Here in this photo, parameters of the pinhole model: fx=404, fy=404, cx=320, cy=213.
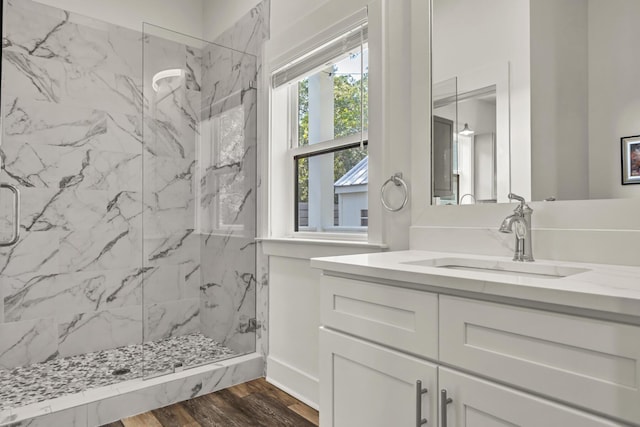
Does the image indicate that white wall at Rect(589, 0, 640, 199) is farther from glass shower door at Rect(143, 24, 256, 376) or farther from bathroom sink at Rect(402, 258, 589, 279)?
glass shower door at Rect(143, 24, 256, 376)

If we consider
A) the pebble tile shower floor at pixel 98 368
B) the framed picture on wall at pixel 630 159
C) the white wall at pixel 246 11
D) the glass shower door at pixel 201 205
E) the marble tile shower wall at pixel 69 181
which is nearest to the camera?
the framed picture on wall at pixel 630 159

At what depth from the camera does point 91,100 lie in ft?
9.07

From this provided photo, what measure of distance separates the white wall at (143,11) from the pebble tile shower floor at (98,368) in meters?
2.25

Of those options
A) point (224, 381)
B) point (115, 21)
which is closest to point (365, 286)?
point (224, 381)

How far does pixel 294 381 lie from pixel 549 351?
1668mm

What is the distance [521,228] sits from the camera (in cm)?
125

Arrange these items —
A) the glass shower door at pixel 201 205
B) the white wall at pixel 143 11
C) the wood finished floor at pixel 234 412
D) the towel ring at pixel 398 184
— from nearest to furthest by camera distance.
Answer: the towel ring at pixel 398 184 < the wood finished floor at pixel 234 412 < the glass shower door at pixel 201 205 < the white wall at pixel 143 11

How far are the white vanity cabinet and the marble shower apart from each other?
144cm

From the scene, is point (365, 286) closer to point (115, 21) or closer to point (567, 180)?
point (567, 180)

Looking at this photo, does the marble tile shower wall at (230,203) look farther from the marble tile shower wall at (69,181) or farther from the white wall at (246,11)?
the marble tile shower wall at (69,181)

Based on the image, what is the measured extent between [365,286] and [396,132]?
2.72 ft

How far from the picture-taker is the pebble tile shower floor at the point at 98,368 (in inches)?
81.4

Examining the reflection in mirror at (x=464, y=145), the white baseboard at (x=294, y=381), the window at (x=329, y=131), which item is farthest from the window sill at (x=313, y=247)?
the white baseboard at (x=294, y=381)

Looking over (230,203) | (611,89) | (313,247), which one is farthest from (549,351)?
(230,203)
